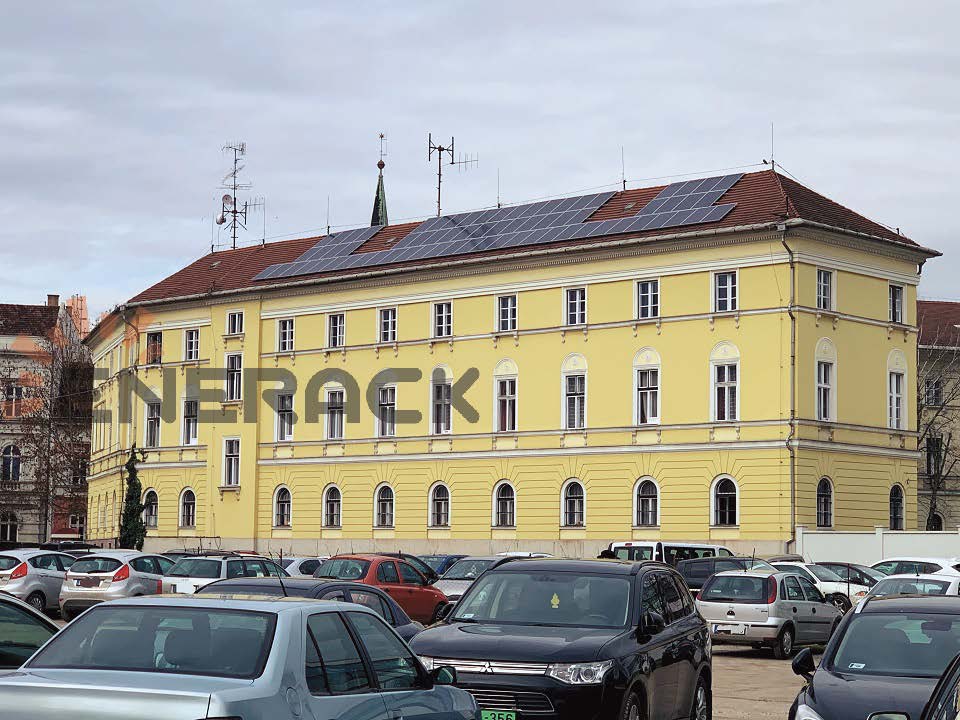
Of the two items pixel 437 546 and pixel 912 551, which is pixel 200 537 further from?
pixel 912 551

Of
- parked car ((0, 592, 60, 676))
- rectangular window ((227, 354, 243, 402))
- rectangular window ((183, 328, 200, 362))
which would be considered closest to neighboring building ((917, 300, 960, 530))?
rectangular window ((227, 354, 243, 402))

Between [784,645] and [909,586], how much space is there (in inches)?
102

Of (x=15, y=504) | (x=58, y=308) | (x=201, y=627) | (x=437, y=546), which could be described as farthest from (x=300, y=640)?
(x=58, y=308)

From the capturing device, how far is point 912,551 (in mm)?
52531

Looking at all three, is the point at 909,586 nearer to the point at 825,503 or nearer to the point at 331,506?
the point at 825,503

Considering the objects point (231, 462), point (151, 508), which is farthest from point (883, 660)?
point (151, 508)

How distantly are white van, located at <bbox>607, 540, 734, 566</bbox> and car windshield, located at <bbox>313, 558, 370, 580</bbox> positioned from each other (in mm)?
10569

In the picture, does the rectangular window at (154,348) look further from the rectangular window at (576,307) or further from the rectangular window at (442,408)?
the rectangular window at (576,307)

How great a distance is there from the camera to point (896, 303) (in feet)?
200

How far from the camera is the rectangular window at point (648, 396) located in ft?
195

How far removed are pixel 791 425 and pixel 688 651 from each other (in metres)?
41.3

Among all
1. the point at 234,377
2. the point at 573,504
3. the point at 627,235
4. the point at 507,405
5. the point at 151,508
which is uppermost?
the point at 627,235

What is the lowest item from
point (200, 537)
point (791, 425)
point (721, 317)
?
point (200, 537)

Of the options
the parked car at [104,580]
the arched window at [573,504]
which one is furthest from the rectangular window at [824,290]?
the parked car at [104,580]
